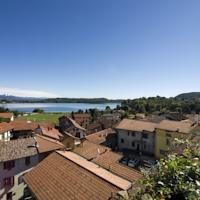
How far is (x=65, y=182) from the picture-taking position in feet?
52.7

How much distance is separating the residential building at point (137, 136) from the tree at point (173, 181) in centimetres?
4155

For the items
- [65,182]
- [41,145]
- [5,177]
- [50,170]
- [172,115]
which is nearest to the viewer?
[65,182]

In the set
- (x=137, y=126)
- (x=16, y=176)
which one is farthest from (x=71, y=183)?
(x=137, y=126)

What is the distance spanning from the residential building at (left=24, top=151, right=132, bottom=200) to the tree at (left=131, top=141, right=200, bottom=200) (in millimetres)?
8565

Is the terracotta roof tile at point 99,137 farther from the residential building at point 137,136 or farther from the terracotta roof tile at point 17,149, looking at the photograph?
the terracotta roof tile at point 17,149

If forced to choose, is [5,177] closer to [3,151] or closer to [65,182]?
[3,151]

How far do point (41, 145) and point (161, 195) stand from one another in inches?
1164

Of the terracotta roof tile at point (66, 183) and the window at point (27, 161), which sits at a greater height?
the terracotta roof tile at point (66, 183)

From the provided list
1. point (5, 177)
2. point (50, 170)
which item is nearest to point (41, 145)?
point (5, 177)

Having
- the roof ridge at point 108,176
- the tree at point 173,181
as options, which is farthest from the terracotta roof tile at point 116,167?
the tree at point 173,181

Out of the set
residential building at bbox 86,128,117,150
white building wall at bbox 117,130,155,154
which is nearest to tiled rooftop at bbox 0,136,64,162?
residential building at bbox 86,128,117,150

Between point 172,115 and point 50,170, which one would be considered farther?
point 172,115

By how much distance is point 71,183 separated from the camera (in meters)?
15.7

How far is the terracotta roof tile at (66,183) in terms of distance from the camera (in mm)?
14102
